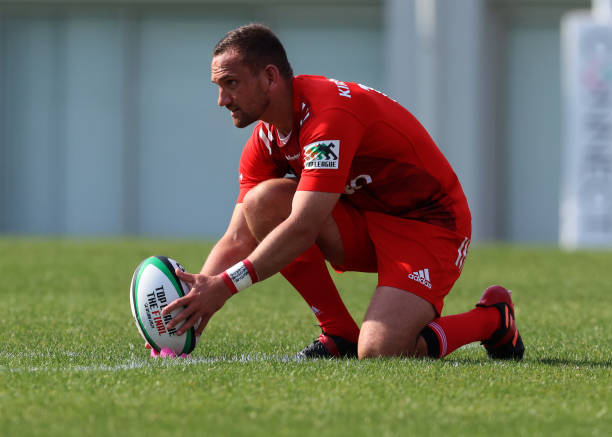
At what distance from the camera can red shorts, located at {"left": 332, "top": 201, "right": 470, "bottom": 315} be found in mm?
4363

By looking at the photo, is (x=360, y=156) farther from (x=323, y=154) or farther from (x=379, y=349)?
(x=379, y=349)

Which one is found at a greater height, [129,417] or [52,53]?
[52,53]

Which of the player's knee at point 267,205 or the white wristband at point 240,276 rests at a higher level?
the player's knee at point 267,205

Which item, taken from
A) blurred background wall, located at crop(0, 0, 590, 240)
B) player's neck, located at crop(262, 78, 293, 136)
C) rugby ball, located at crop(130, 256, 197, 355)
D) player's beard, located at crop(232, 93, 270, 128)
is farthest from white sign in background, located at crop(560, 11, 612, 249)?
rugby ball, located at crop(130, 256, 197, 355)

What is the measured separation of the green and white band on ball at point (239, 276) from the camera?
12.8ft

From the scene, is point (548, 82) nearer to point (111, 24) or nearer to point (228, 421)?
point (111, 24)

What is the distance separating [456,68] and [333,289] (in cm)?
1265

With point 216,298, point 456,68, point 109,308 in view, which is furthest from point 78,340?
point 456,68

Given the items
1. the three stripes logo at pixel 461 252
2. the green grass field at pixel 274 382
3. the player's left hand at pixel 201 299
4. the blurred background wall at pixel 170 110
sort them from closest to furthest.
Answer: the green grass field at pixel 274 382 < the player's left hand at pixel 201 299 < the three stripes logo at pixel 461 252 < the blurred background wall at pixel 170 110

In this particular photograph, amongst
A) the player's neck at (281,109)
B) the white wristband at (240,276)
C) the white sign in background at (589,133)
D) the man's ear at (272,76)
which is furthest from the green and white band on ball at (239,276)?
the white sign in background at (589,133)

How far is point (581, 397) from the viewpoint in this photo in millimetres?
3375

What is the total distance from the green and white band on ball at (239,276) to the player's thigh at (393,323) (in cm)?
56

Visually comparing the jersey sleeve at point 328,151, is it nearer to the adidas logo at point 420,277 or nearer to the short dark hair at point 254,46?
the short dark hair at point 254,46

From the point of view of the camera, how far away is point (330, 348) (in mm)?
4398
